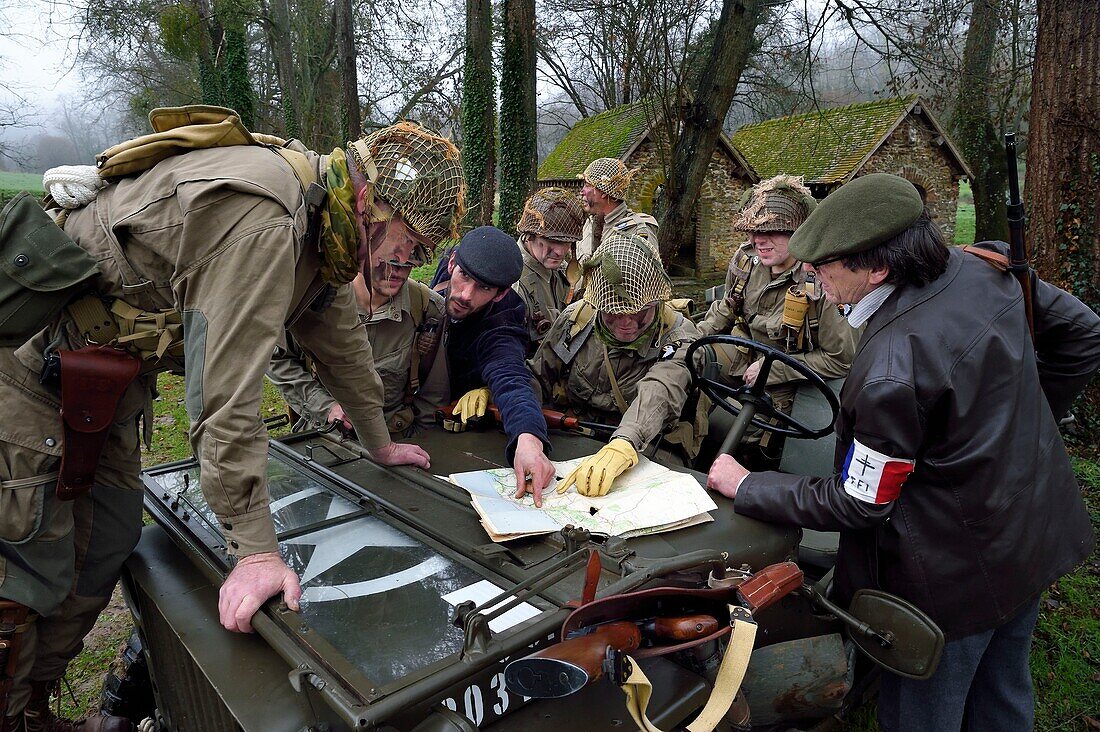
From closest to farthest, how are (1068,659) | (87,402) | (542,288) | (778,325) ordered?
(87,402) → (1068,659) → (778,325) → (542,288)

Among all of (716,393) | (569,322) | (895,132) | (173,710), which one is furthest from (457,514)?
(895,132)

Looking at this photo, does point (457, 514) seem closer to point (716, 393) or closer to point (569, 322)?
point (716, 393)

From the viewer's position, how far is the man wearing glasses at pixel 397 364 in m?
3.36

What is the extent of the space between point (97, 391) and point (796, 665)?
7.45 feet

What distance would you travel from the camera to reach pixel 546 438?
298 cm

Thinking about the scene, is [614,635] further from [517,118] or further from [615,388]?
[517,118]

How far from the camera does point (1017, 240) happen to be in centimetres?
240

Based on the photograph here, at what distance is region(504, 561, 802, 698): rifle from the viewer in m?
1.46

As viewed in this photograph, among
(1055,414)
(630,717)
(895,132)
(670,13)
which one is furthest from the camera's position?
(895,132)

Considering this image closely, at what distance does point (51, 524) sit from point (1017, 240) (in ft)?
10.3

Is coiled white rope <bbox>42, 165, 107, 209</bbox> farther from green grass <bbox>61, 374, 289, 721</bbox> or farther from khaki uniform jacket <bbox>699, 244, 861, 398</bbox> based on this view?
khaki uniform jacket <bbox>699, 244, 861, 398</bbox>

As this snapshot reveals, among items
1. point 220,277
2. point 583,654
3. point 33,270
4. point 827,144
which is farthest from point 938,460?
point 827,144

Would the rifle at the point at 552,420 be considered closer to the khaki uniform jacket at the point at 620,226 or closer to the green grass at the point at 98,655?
the green grass at the point at 98,655

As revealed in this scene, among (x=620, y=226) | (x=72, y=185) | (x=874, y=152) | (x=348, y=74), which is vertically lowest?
(x=620, y=226)
